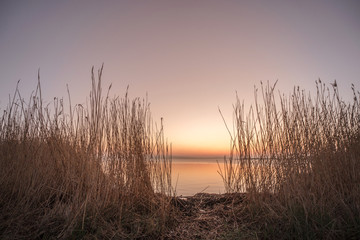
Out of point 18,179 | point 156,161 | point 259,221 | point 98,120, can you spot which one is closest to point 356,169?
point 259,221

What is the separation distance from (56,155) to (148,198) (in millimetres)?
981

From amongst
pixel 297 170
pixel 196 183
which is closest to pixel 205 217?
pixel 297 170

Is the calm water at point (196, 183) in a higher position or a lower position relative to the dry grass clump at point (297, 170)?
lower

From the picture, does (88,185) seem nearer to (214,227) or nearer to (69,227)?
(69,227)

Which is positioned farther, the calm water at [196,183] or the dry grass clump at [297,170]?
the calm water at [196,183]

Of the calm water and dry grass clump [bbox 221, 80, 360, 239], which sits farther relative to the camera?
the calm water

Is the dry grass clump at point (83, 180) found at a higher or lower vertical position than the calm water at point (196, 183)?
Result: higher

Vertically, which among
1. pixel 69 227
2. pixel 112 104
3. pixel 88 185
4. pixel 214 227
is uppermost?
pixel 112 104

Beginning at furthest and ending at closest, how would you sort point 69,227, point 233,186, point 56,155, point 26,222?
point 233,186 → point 56,155 → point 26,222 → point 69,227

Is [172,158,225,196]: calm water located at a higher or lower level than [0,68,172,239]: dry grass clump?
lower

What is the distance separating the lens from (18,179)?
2016 millimetres

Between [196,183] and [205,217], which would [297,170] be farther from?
[196,183]

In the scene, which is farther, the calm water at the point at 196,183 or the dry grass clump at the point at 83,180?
the calm water at the point at 196,183

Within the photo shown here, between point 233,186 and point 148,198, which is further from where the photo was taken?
point 233,186
